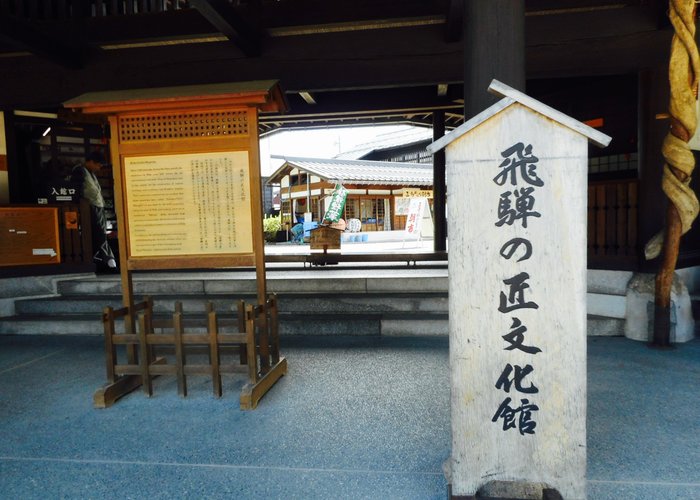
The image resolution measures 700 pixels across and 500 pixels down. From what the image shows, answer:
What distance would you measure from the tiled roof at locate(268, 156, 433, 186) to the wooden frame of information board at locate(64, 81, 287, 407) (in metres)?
17.1

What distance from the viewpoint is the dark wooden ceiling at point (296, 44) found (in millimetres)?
4430

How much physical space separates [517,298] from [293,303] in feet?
13.1

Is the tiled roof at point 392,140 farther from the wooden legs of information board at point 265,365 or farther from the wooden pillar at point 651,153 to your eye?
the wooden legs of information board at point 265,365

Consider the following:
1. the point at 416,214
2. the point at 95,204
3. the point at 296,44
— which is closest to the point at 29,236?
the point at 95,204

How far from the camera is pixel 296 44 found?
16.1ft

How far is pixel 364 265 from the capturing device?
7812mm

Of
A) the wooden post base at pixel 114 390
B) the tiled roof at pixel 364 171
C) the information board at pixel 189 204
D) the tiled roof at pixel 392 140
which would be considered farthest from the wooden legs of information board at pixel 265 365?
the tiled roof at pixel 392 140

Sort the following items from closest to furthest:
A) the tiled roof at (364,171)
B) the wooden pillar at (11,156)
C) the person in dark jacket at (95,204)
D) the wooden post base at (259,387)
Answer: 1. the wooden post base at (259,387)
2. the wooden pillar at (11,156)
3. the person in dark jacket at (95,204)
4. the tiled roof at (364,171)

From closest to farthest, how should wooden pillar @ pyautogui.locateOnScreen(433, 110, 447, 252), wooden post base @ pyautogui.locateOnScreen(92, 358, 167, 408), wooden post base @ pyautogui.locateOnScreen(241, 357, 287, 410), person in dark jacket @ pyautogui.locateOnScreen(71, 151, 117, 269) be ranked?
wooden post base @ pyautogui.locateOnScreen(241, 357, 287, 410), wooden post base @ pyautogui.locateOnScreen(92, 358, 167, 408), person in dark jacket @ pyautogui.locateOnScreen(71, 151, 117, 269), wooden pillar @ pyautogui.locateOnScreen(433, 110, 447, 252)

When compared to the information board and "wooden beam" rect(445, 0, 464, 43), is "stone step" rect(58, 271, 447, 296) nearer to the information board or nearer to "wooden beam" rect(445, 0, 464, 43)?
the information board

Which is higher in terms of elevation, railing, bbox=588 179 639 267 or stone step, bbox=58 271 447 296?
railing, bbox=588 179 639 267

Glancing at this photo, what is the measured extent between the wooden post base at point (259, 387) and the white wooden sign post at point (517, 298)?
69.5 inches

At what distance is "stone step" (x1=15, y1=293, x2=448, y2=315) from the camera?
536 centimetres

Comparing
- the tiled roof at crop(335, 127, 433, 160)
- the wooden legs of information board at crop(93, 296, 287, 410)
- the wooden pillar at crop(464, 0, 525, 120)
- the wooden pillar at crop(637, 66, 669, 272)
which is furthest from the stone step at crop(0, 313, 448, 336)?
the tiled roof at crop(335, 127, 433, 160)
